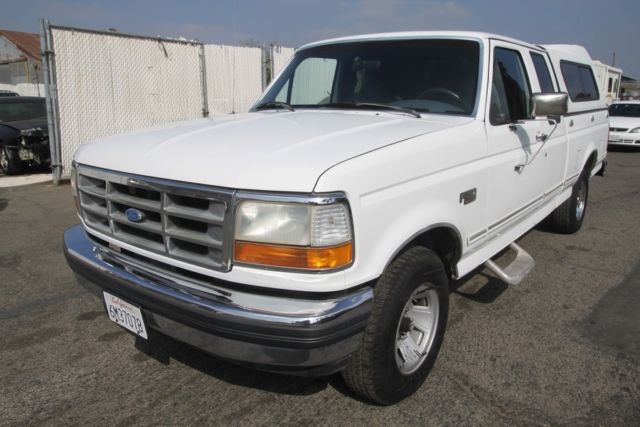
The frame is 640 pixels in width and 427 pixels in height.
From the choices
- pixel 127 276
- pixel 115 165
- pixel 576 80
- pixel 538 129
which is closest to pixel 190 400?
pixel 127 276

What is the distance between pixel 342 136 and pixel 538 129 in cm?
212

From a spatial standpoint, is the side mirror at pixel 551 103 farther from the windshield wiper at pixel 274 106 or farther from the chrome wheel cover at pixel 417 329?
the windshield wiper at pixel 274 106

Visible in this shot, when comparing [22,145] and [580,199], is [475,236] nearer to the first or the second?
[580,199]

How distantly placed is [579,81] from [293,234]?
4711 mm

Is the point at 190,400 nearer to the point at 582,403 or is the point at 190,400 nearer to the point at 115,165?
the point at 115,165

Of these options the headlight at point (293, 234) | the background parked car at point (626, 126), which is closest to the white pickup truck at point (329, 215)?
the headlight at point (293, 234)

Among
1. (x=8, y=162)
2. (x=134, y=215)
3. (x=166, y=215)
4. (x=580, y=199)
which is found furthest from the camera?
(x=8, y=162)

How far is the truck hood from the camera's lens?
1977 mm

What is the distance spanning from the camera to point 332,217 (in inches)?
77.2

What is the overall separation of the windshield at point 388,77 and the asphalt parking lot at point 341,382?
1.57 m

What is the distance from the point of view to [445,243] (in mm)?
2881

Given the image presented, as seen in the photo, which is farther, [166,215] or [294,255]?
[166,215]

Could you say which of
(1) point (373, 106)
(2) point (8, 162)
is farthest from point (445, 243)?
(2) point (8, 162)

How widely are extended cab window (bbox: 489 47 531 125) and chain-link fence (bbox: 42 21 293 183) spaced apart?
6949 millimetres
